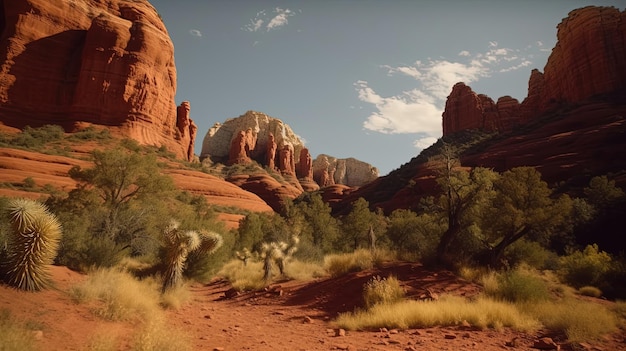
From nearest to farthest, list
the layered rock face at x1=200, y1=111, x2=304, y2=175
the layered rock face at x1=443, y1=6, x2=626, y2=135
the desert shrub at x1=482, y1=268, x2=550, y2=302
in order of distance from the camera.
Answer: the desert shrub at x1=482, y1=268, x2=550, y2=302, the layered rock face at x1=443, y1=6, x2=626, y2=135, the layered rock face at x1=200, y1=111, x2=304, y2=175

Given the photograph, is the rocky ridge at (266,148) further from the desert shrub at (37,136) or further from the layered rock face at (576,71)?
the desert shrub at (37,136)

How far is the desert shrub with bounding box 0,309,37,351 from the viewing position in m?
4.08

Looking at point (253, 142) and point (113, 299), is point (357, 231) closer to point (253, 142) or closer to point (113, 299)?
point (113, 299)

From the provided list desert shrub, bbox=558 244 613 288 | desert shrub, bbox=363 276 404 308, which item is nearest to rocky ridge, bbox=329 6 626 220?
desert shrub, bbox=558 244 613 288

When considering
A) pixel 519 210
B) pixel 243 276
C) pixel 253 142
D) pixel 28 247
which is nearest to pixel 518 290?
pixel 519 210

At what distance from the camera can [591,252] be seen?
1762cm

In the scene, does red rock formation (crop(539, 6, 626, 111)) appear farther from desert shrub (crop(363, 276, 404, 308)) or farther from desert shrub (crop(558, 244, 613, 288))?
desert shrub (crop(363, 276, 404, 308))

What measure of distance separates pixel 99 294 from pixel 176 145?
184 feet

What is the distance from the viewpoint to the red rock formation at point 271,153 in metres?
105

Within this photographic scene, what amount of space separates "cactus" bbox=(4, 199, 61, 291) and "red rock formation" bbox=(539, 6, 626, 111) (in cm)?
8724

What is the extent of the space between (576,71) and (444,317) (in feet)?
281

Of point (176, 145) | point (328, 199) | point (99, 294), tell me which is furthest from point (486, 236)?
point (328, 199)

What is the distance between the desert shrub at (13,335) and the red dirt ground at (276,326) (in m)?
0.27

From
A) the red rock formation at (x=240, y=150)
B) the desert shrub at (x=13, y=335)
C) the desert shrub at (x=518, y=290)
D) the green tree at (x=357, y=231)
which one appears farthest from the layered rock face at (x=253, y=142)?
the desert shrub at (x=13, y=335)
